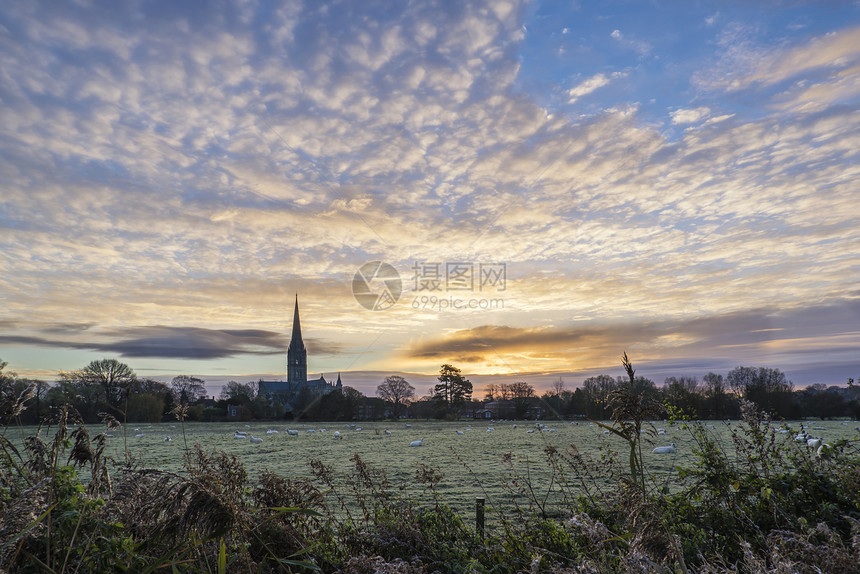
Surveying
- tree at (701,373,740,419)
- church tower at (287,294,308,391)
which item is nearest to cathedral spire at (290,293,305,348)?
church tower at (287,294,308,391)

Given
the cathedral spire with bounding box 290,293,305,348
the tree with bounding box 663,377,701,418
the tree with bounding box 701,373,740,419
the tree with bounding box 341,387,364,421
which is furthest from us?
the cathedral spire with bounding box 290,293,305,348

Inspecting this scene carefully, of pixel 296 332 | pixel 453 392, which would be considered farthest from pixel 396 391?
pixel 296 332

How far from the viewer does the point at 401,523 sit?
15.5 ft

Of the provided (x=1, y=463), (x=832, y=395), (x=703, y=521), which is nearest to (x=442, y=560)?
(x=703, y=521)

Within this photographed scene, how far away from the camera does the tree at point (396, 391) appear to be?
7675cm

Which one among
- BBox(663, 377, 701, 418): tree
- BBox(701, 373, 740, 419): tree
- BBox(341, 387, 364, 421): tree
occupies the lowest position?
BBox(341, 387, 364, 421): tree

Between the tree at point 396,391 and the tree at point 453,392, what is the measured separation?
8.34 meters

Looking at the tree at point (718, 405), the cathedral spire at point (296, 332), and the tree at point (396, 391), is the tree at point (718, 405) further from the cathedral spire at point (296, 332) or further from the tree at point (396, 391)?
the cathedral spire at point (296, 332)

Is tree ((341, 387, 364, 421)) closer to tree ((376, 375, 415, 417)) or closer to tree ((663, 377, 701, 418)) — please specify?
tree ((376, 375, 415, 417))

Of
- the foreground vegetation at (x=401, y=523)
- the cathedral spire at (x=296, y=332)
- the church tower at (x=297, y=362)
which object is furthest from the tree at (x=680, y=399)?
the church tower at (x=297, y=362)

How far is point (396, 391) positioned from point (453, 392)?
12.5 metres

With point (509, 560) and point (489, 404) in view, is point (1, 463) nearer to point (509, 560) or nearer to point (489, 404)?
point (509, 560)

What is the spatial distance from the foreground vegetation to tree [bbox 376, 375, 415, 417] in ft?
235

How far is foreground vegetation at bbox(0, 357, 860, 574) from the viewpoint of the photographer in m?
2.15
